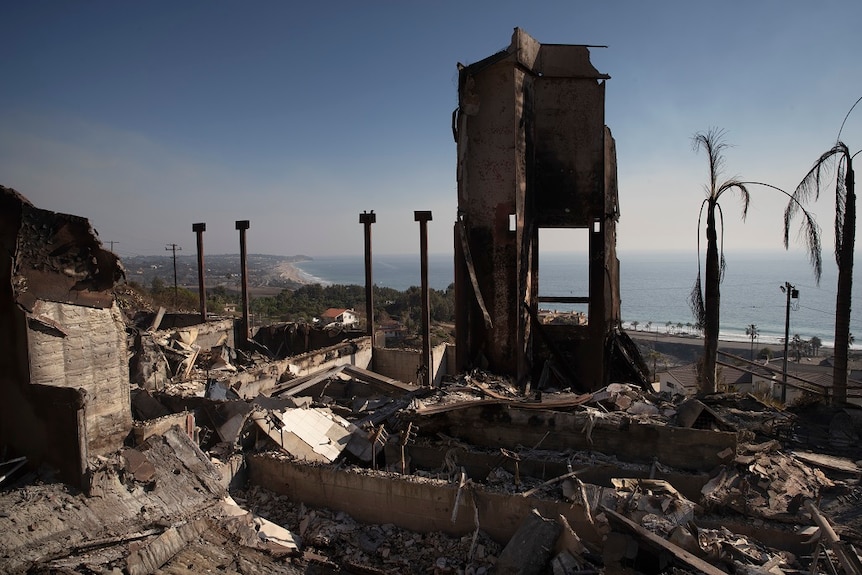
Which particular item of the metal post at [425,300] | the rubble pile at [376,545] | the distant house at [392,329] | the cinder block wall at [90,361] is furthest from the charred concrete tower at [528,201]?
the distant house at [392,329]

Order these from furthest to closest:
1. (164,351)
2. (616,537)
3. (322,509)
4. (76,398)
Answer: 1. (164,351)
2. (322,509)
3. (76,398)
4. (616,537)

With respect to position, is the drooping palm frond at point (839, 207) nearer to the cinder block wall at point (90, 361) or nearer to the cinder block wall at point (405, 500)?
the cinder block wall at point (405, 500)

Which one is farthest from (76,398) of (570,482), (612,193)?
(612,193)

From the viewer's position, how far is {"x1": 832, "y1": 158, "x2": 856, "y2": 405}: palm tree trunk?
838 cm

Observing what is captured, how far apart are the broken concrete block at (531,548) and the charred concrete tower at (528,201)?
4538mm

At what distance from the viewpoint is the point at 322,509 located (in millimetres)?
6809

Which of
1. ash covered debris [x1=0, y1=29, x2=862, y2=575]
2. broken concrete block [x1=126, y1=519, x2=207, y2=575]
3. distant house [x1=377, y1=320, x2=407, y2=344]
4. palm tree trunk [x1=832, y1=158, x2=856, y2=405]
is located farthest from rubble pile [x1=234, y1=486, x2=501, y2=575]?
distant house [x1=377, y1=320, x2=407, y2=344]

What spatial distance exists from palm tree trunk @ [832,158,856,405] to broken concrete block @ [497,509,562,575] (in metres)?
6.31

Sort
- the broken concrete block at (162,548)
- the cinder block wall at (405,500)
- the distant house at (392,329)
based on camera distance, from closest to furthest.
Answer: the broken concrete block at (162,548) → the cinder block wall at (405,500) → the distant house at (392,329)

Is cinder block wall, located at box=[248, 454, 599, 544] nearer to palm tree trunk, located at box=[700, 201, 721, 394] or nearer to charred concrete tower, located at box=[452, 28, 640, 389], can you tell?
charred concrete tower, located at box=[452, 28, 640, 389]

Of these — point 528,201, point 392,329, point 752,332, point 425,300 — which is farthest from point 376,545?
point 752,332

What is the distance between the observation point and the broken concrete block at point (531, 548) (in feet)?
16.6

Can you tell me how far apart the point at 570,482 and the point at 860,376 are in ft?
97.4

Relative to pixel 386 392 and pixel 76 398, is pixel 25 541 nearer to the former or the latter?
pixel 76 398
